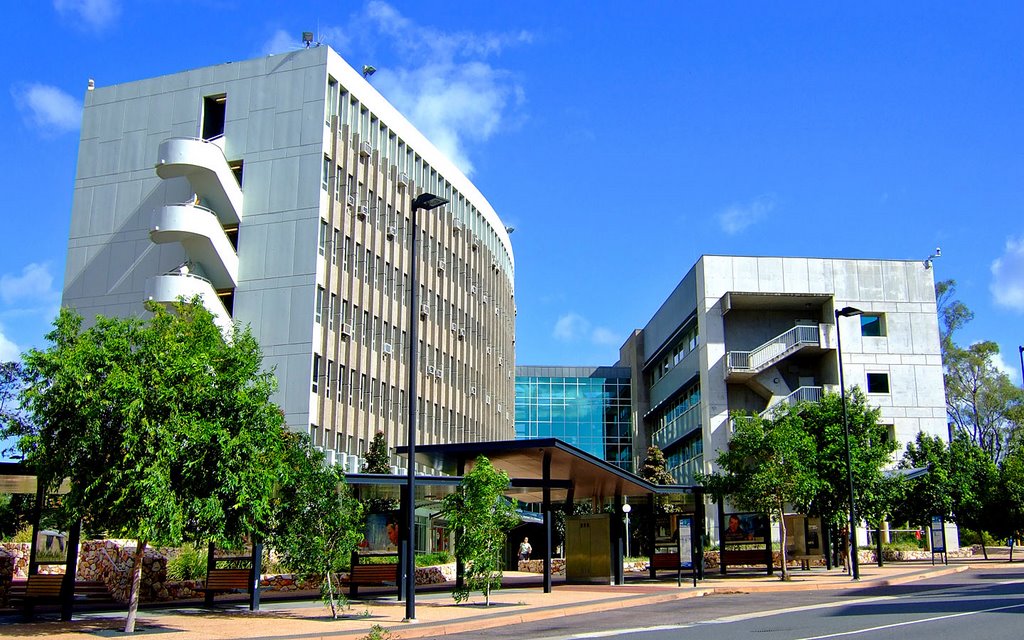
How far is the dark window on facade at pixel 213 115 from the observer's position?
51656 millimetres

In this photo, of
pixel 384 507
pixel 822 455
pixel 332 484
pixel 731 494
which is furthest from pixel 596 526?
pixel 332 484

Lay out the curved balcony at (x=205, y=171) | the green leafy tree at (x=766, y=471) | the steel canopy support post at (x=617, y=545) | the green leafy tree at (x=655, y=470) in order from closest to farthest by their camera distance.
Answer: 1. the green leafy tree at (x=766, y=471)
2. the steel canopy support post at (x=617, y=545)
3. the curved balcony at (x=205, y=171)
4. the green leafy tree at (x=655, y=470)

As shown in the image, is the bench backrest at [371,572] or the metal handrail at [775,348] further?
the metal handrail at [775,348]

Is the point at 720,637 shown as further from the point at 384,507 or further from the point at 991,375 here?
the point at 991,375

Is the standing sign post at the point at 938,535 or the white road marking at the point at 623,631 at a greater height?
the standing sign post at the point at 938,535

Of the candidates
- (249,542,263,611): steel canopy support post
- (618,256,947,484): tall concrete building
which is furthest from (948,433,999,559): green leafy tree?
(249,542,263,611): steel canopy support post

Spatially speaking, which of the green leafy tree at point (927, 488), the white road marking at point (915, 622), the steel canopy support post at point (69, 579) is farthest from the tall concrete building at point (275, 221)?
the white road marking at point (915, 622)

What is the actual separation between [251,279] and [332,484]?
28.3 metres

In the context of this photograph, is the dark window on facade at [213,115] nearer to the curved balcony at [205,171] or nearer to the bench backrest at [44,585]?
the curved balcony at [205,171]

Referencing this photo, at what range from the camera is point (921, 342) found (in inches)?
2351

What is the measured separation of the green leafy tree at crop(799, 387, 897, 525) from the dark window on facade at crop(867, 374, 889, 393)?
16.4 m

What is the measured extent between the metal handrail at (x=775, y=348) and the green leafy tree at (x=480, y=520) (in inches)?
1467

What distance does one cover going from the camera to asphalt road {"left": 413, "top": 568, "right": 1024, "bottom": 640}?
54.5ft

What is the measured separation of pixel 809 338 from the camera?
195ft
